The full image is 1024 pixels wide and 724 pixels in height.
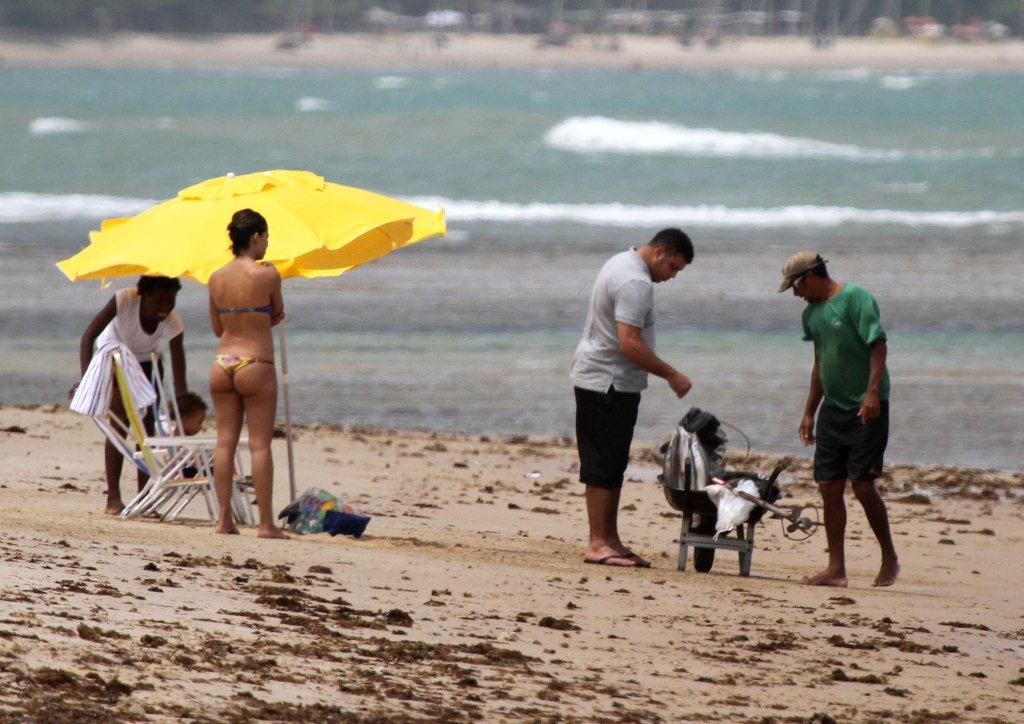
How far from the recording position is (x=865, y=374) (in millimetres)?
6266

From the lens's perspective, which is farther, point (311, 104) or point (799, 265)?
point (311, 104)

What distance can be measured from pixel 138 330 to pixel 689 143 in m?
39.3

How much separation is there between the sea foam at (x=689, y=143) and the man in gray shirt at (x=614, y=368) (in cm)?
3517

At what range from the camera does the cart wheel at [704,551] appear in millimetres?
6645

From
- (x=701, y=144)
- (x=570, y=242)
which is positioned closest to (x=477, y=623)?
(x=570, y=242)

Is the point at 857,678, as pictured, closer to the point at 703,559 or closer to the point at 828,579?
the point at 828,579

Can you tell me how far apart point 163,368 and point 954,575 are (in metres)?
3.84

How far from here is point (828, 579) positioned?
21.0 feet

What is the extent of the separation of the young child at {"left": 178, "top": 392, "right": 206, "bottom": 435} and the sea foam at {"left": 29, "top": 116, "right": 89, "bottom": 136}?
4630cm

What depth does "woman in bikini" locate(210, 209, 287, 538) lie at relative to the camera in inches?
249

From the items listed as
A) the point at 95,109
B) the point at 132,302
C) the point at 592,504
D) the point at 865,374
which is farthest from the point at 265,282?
the point at 95,109

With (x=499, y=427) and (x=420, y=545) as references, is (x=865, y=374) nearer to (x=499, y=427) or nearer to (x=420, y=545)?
(x=420, y=545)

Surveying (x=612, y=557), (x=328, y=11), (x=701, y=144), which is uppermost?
(x=328, y=11)

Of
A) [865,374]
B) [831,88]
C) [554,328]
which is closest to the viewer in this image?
[865,374]
